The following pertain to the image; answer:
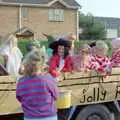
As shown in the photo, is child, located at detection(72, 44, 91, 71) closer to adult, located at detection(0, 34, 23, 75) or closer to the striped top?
adult, located at detection(0, 34, 23, 75)

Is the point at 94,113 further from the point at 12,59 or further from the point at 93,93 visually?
the point at 12,59

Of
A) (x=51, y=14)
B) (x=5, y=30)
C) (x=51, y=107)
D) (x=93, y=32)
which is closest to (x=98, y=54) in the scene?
(x=51, y=107)

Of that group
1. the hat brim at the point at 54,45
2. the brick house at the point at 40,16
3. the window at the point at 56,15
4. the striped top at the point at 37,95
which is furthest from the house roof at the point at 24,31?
the striped top at the point at 37,95

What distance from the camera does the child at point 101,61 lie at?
27.6 ft

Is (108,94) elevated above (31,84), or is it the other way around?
(31,84)

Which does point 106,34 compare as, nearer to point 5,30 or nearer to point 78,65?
point 5,30

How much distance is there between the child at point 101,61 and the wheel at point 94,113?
562mm

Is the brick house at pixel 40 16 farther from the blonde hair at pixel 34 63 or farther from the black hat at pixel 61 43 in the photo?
the blonde hair at pixel 34 63

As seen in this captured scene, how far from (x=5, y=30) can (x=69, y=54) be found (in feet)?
146

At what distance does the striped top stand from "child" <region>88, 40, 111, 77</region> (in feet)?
8.95

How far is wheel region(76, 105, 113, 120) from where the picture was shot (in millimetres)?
8260

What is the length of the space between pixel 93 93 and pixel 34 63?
9.63 ft

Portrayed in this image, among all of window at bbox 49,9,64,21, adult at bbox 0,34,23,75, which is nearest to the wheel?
adult at bbox 0,34,23,75

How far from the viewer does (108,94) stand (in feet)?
27.9
